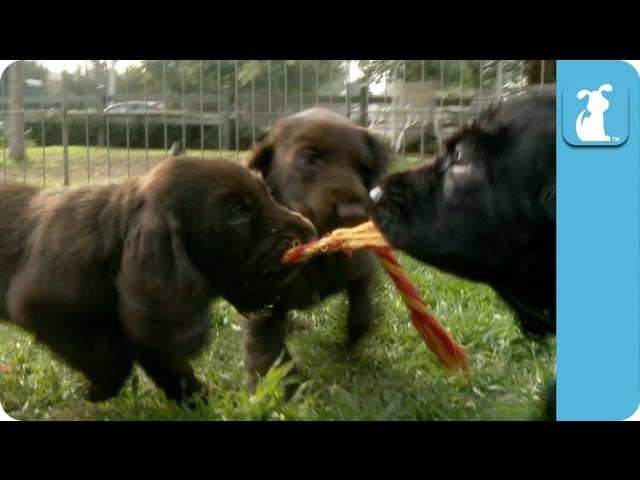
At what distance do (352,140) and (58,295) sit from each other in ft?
3.71

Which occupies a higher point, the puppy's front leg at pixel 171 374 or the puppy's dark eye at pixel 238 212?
the puppy's dark eye at pixel 238 212

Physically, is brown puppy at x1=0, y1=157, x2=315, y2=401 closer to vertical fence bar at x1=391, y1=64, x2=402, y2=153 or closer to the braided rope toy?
the braided rope toy

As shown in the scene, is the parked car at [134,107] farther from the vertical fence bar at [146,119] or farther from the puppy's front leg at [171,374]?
the puppy's front leg at [171,374]


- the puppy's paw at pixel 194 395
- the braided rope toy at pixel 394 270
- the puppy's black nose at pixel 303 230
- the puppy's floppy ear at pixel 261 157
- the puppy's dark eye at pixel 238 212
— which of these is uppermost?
the puppy's floppy ear at pixel 261 157

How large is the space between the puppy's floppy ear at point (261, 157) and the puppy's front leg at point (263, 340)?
53 centimetres

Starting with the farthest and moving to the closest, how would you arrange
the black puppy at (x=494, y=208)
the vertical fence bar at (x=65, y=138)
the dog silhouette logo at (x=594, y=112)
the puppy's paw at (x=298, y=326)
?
the puppy's paw at (x=298, y=326) < the vertical fence bar at (x=65, y=138) < the black puppy at (x=494, y=208) < the dog silhouette logo at (x=594, y=112)

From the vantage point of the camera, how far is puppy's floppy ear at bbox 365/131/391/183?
3.58m

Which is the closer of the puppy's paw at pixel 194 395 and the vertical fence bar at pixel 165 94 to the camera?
the vertical fence bar at pixel 165 94

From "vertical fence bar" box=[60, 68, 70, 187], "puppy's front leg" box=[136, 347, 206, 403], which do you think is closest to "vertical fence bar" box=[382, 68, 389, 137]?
"vertical fence bar" box=[60, 68, 70, 187]

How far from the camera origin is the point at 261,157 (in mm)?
3666

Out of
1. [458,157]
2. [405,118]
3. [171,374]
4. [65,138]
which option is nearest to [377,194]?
[458,157]

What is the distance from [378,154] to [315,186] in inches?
11.0

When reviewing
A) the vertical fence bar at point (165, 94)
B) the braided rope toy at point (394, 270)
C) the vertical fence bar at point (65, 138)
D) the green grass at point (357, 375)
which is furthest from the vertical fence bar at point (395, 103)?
the vertical fence bar at point (65, 138)

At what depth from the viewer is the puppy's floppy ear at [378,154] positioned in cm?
358
